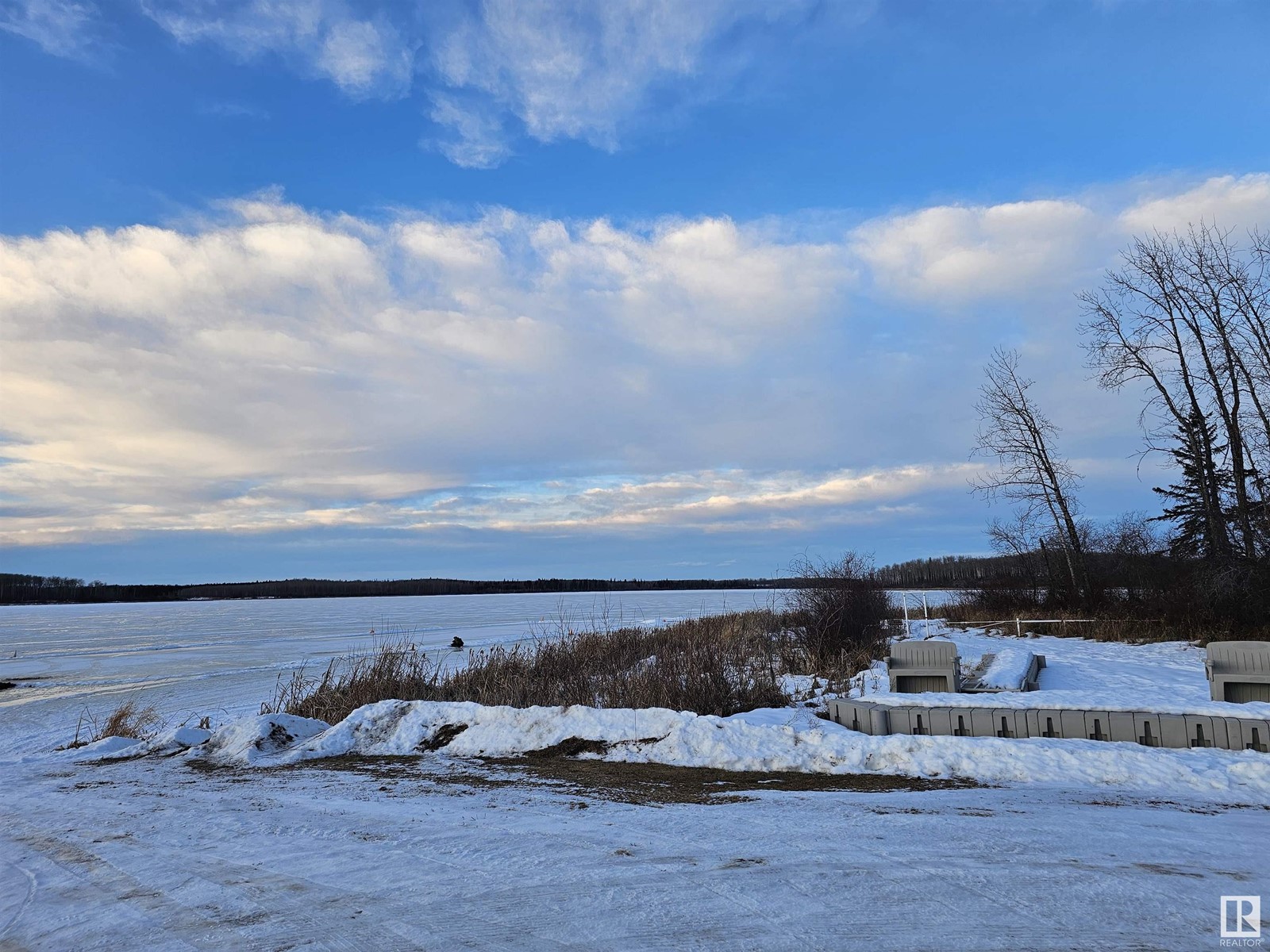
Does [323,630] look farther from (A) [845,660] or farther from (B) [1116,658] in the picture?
(B) [1116,658]

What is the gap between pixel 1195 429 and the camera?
82.0ft

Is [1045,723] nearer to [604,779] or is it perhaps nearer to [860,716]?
[860,716]

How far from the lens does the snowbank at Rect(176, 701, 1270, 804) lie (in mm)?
7207

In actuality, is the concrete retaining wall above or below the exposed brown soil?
above

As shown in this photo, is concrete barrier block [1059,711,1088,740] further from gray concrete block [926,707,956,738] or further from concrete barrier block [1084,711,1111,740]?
gray concrete block [926,707,956,738]

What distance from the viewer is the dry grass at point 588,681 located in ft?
40.8

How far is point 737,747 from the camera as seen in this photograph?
8859 mm

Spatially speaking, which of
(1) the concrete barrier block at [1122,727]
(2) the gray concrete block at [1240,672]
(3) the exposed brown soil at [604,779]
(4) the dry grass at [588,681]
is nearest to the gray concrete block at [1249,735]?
(1) the concrete barrier block at [1122,727]

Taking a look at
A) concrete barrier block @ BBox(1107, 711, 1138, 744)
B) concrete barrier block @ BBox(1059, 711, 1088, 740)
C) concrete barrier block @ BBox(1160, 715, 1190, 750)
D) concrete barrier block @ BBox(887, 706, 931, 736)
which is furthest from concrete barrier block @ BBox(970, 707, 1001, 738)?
concrete barrier block @ BBox(1160, 715, 1190, 750)

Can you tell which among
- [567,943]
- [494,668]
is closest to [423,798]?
[567,943]

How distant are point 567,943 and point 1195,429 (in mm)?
27906

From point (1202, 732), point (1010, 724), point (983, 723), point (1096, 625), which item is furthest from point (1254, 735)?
point (1096, 625)

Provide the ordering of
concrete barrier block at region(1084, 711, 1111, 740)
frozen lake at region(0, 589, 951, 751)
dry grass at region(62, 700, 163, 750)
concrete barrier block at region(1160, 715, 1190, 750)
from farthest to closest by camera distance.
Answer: frozen lake at region(0, 589, 951, 751)
dry grass at region(62, 700, 163, 750)
concrete barrier block at region(1084, 711, 1111, 740)
concrete barrier block at region(1160, 715, 1190, 750)

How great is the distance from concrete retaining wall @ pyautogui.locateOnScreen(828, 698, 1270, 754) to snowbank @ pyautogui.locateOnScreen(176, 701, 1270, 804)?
1.93 ft
